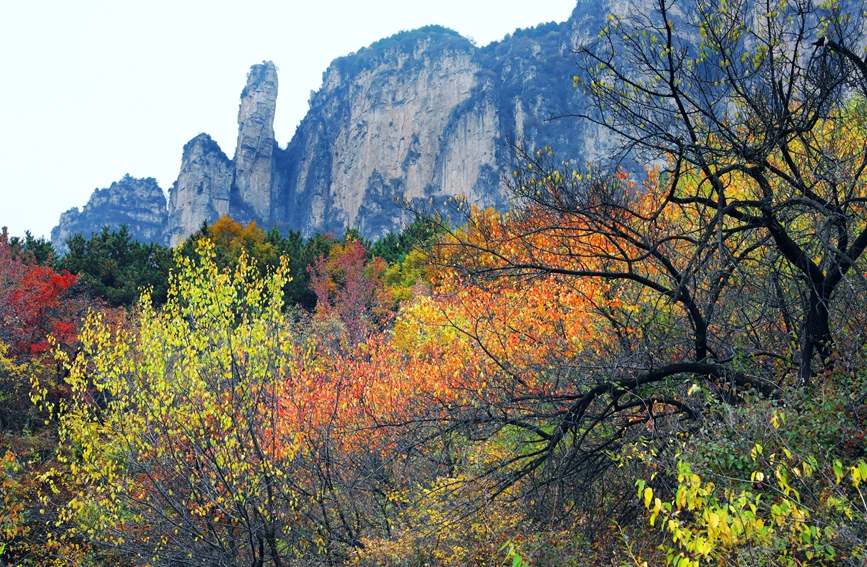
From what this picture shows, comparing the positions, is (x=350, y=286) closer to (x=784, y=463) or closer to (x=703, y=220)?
(x=703, y=220)

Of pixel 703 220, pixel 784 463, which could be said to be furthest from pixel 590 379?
pixel 784 463

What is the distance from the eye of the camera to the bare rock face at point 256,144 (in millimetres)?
131000

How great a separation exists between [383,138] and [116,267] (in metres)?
98.2

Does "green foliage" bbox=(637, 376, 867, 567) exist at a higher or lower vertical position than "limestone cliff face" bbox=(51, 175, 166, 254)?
lower

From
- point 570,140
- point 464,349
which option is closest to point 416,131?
point 570,140

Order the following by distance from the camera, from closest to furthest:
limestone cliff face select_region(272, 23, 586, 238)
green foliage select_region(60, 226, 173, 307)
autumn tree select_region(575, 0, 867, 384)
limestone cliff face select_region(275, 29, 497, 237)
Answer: autumn tree select_region(575, 0, 867, 384), green foliage select_region(60, 226, 173, 307), limestone cliff face select_region(272, 23, 586, 238), limestone cliff face select_region(275, 29, 497, 237)

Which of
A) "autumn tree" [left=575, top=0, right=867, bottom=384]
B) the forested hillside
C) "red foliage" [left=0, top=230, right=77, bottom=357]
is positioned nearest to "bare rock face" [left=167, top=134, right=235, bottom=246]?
"red foliage" [left=0, top=230, right=77, bottom=357]

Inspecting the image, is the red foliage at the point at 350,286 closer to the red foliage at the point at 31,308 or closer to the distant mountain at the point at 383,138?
the red foliage at the point at 31,308

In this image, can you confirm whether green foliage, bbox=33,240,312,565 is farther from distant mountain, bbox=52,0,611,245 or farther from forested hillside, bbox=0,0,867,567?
distant mountain, bbox=52,0,611,245

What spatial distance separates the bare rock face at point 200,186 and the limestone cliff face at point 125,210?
55.2ft

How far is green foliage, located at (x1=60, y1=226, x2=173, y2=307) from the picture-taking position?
1087 inches

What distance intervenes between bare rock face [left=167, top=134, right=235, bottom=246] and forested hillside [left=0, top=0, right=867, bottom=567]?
116 m

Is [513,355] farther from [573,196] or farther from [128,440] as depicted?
[128,440]

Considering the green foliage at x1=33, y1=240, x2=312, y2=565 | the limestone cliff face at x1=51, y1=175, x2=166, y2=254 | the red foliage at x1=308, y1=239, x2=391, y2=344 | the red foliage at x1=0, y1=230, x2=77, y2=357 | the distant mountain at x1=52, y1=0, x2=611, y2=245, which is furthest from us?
the limestone cliff face at x1=51, y1=175, x2=166, y2=254
